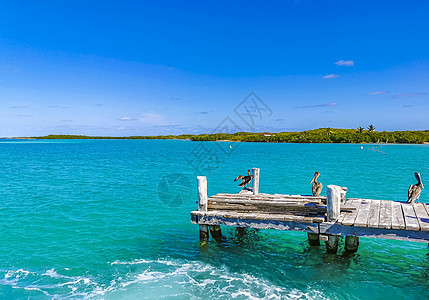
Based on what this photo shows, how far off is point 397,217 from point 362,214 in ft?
3.28

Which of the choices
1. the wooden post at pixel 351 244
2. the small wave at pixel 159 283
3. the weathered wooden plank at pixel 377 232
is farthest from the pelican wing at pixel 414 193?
the small wave at pixel 159 283

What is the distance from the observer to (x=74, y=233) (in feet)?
47.1

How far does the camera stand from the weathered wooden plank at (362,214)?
906cm

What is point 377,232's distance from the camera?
8945 millimetres

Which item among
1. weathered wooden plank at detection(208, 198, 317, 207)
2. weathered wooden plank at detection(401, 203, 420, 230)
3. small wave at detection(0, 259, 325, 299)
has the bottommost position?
small wave at detection(0, 259, 325, 299)

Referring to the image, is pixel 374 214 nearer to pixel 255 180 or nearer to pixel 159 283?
pixel 255 180

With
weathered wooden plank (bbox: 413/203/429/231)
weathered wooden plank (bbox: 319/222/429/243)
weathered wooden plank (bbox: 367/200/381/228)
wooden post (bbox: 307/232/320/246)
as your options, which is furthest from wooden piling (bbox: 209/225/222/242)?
weathered wooden plank (bbox: 413/203/429/231)

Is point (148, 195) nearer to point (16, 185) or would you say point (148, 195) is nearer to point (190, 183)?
point (190, 183)

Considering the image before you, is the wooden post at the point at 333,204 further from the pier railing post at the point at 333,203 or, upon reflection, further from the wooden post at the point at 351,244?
the wooden post at the point at 351,244

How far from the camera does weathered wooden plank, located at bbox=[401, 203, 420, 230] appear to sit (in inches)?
340

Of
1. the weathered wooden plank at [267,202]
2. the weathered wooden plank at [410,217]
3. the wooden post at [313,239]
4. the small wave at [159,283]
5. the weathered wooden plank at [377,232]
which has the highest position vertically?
the weathered wooden plank at [267,202]

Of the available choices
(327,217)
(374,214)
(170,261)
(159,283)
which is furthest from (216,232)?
(374,214)

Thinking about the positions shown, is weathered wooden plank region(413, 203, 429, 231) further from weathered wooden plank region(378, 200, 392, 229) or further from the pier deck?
weathered wooden plank region(378, 200, 392, 229)

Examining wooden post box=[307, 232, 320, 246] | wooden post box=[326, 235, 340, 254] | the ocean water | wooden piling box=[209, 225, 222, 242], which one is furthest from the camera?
wooden piling box=[209, 225, 222, 242]
